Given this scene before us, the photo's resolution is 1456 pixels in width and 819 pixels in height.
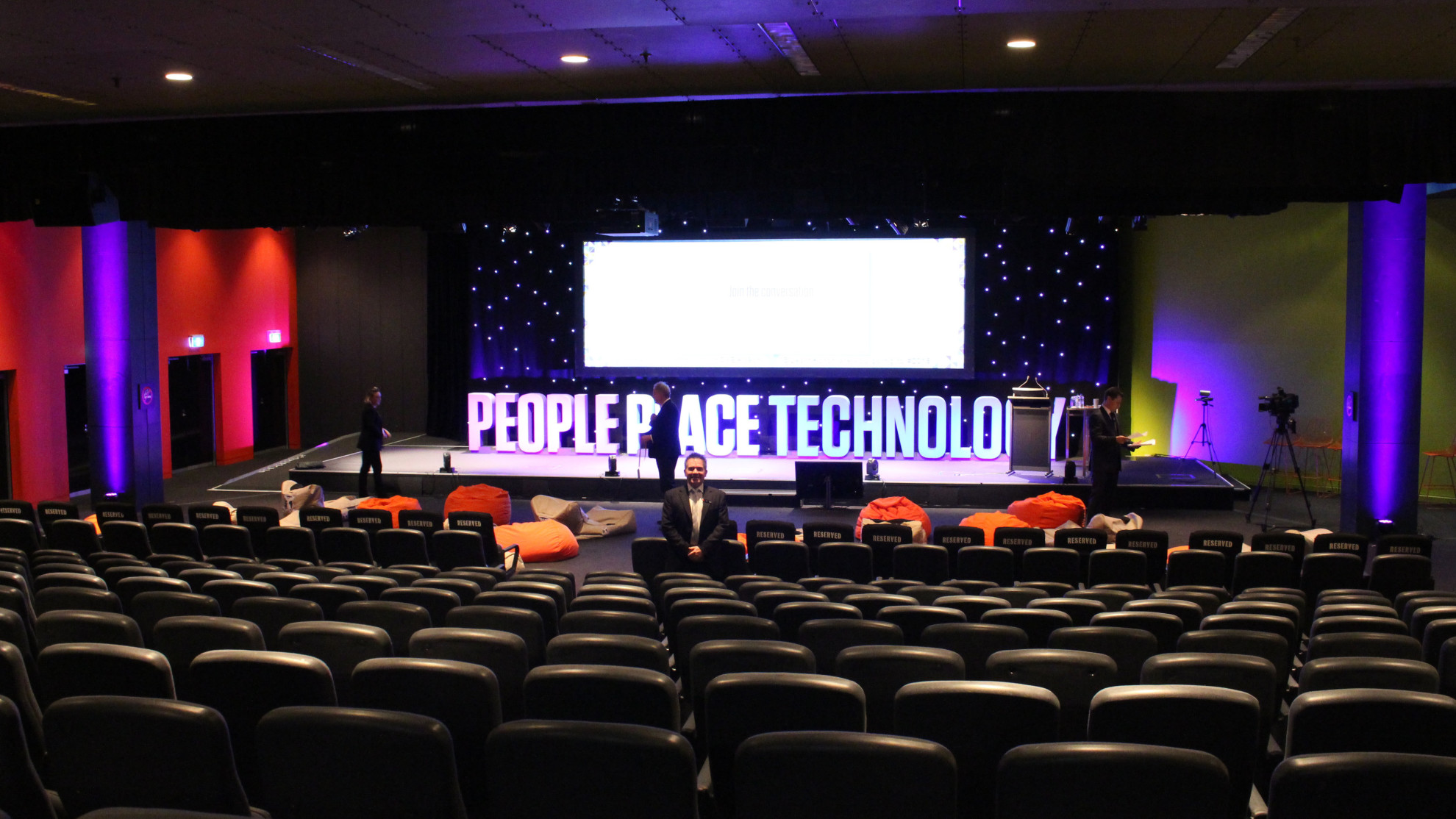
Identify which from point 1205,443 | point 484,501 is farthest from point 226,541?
point 1205,443

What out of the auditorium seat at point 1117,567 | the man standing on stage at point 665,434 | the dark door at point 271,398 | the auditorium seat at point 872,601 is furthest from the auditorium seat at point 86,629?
the dark door at point 271,398

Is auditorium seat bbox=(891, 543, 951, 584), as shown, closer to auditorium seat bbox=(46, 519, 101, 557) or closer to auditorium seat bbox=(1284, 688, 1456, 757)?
auditorium seat bbox=(1284, 688, 1456, 757)

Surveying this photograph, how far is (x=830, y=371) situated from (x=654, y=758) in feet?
45.2

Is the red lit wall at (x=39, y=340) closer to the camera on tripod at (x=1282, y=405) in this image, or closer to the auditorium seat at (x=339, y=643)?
the auditorium seat at (x=339, y=643)

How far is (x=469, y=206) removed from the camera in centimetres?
1059

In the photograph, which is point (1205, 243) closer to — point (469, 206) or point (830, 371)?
point (830, 371)

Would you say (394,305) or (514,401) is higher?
(394,305)

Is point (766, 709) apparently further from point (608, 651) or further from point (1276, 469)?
point (1276, 469)

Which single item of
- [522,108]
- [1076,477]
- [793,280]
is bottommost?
[1076,477]

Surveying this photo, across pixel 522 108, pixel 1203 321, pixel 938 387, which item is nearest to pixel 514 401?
pixel 938 387

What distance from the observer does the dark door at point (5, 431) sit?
1346cm

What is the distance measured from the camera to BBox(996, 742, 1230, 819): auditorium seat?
7.71 feet

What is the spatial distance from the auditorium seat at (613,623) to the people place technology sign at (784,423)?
10727 millimetres

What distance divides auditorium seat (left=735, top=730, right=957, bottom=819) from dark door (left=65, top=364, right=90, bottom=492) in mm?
14833
